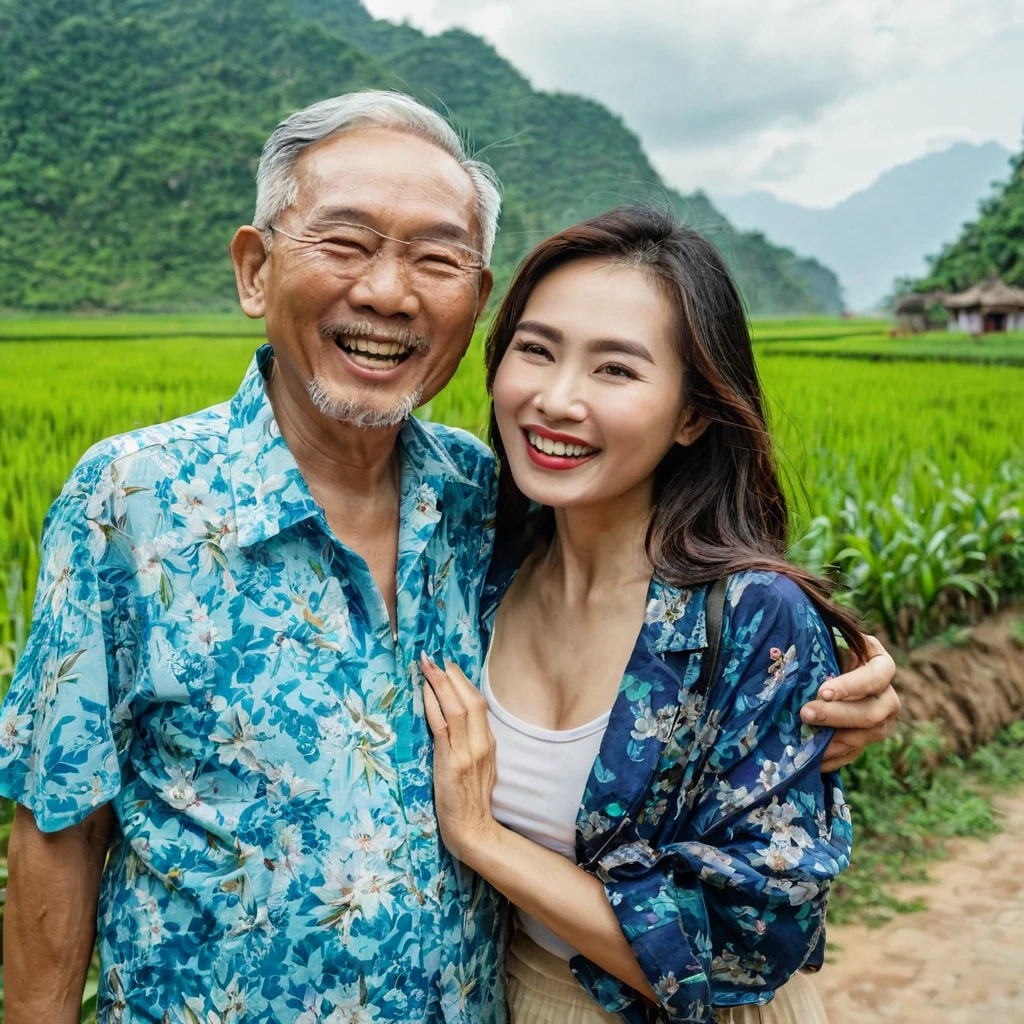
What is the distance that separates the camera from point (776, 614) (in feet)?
4.56

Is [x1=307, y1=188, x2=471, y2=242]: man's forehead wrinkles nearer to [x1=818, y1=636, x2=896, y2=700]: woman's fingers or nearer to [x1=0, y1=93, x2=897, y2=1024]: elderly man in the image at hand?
[x1=0, y1=93, x2=897, y2=1024]: elderly man

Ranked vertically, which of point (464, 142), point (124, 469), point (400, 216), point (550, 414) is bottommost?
point (124, 469)

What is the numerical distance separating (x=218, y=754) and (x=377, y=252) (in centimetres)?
74

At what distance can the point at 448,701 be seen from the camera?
4.81 ft

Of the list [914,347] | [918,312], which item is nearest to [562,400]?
[914,347]

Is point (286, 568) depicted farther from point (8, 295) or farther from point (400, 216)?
point (8, 295)

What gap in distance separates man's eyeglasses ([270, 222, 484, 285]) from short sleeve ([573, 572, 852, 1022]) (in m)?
0.65

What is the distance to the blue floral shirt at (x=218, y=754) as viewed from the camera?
1272mm

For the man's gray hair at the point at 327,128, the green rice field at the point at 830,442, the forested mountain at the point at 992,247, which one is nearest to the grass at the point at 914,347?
the green rice field at the point at 830,442

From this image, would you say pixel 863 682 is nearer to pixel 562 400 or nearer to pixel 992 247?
pixel 562 400

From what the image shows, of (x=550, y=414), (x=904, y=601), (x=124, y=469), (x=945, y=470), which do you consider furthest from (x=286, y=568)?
(x=945, y=470)

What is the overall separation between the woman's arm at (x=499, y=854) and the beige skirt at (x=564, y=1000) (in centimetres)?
14

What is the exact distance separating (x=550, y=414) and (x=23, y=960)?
1.05 metres

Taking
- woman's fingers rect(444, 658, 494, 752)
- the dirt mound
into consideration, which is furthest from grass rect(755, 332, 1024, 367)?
woman's fingers rect(444, 658, 494, 752)
